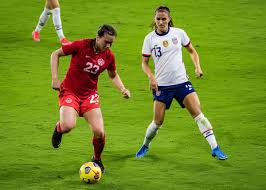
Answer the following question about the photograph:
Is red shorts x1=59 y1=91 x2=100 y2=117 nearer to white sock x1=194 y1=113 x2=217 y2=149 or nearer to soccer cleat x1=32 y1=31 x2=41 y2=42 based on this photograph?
white sock x1=194 y1=113 x2=217 y2=149

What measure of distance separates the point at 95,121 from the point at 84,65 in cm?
82

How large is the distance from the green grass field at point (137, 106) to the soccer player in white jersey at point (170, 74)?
65cm

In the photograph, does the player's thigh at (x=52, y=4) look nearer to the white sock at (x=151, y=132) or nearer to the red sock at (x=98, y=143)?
the white sock at (x=151, y=132)

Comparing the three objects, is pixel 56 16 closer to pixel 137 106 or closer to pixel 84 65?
pixel 137 106

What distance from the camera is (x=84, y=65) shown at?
1001 cm

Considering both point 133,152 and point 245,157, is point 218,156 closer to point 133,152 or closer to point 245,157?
point 245,157

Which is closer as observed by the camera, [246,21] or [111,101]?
[111,101]

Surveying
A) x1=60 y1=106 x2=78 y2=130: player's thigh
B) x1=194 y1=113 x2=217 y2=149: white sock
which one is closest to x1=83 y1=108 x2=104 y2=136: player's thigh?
x1=60 y1=106 x2=78 y2=130: player's thigh

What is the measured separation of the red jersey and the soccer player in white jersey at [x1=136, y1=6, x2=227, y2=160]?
0.85m

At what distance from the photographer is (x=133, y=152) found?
445 inches

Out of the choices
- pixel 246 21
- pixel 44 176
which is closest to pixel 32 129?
pixel 44 176

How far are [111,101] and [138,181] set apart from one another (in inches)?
182

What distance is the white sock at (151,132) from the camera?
1089cm

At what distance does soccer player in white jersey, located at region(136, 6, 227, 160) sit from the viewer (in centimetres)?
1055
